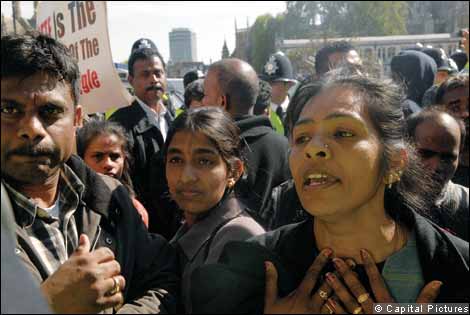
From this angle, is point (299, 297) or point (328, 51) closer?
point (299, 297)

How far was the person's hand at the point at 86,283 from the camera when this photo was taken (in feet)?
3.61

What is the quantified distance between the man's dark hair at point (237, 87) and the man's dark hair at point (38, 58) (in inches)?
66.0

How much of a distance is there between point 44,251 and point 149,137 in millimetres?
2460

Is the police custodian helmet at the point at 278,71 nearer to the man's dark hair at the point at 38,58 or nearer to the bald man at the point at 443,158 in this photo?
the bald man at the point at 443,158

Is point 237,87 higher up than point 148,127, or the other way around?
point 237,87

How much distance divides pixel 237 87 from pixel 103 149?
0.84 meters

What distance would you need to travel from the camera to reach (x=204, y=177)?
2123 mm

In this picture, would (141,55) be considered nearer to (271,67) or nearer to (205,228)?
(271,67)

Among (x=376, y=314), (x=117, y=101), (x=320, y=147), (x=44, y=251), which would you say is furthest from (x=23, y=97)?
(x=117, y=101)

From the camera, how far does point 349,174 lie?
1.52m

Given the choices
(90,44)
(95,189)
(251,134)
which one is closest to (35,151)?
(95,189)

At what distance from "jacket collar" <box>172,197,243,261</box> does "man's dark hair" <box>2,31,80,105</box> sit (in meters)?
0.63

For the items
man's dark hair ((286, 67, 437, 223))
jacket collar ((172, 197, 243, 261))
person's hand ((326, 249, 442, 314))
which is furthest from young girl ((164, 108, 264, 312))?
person's hand ((326, 249, 442, 314))

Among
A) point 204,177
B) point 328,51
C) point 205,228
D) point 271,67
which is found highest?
point 328,51
